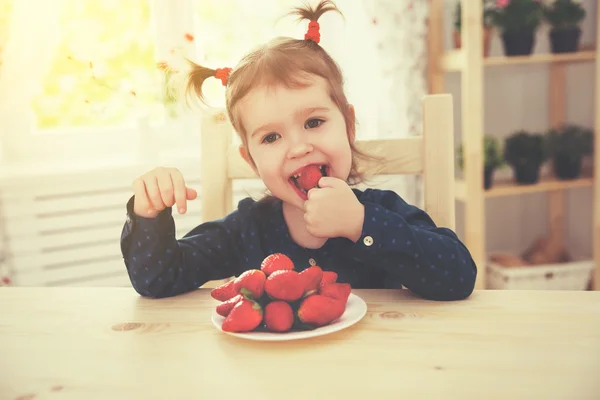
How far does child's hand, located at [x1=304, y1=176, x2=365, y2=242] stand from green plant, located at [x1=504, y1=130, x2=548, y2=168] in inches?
65.1

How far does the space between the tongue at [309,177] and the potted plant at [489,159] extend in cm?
144

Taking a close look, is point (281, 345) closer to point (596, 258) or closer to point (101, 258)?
point (101, 258)

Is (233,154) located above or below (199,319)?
above

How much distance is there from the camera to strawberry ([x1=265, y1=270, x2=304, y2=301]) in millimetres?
668

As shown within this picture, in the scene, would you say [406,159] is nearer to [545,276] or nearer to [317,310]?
[317,310]

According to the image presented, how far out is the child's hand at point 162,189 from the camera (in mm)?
860

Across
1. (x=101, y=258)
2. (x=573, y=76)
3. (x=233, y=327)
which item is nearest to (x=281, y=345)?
(x=233, y=327)

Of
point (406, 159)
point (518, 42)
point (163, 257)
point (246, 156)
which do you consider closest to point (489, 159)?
point (518, 42)

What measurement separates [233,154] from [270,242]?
0.57 feet

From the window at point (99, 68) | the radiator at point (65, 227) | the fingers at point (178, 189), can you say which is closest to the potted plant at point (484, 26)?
the window at point (99, 68)

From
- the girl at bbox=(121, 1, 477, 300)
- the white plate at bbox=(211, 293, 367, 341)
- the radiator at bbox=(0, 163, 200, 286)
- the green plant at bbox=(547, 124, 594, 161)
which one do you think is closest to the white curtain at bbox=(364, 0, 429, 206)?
the green plant at bbox=(547, 124, 594, 161)

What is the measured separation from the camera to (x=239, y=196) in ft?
7.37

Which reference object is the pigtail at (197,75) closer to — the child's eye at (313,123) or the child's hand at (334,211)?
the child's eye at (313,123)

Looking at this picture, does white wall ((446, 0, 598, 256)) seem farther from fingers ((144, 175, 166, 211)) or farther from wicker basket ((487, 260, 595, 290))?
fingers ((144, 175, 166, 211))
